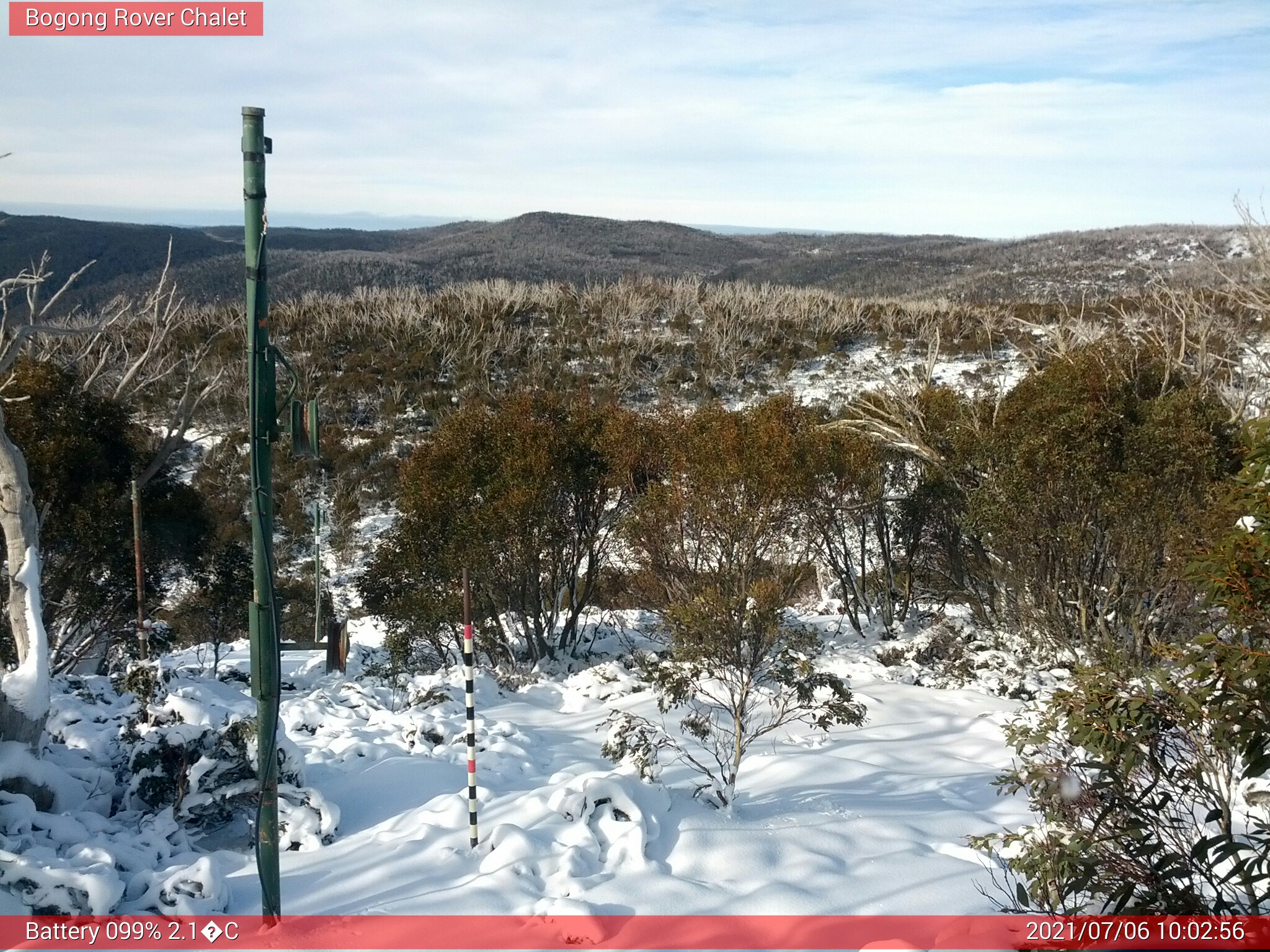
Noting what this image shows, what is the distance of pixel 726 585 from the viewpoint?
31.3 ft

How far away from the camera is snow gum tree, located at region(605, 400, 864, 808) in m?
6.29

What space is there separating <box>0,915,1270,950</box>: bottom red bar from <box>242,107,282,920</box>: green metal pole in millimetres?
256

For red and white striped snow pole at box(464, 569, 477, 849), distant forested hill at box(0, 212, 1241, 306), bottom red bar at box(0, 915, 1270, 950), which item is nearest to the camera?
bottom red bar at box(0, 915, 1270, 950)

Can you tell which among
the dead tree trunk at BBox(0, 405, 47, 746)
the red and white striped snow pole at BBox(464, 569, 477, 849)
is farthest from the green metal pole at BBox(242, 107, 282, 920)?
the dead tree trunk at BBox(0, 405, 47, 746)

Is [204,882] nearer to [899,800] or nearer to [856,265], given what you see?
[899,800]

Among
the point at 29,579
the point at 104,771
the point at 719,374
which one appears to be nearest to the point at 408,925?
the point at 104,771

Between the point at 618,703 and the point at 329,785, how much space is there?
154 inches

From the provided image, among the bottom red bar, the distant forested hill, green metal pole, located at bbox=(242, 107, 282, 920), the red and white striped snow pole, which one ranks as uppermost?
the distant forested hill

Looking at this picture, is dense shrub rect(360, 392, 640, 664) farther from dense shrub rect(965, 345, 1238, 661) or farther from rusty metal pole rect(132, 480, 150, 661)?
dense shrub rect(965, 345, 1238, 661)

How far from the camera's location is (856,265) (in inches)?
3113

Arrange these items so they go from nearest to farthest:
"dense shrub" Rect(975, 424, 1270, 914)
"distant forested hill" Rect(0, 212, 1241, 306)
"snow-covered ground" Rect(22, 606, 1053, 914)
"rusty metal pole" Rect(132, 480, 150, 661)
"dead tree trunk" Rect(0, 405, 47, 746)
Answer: "dense shrub" Rect(975, 424, 1270, 914) → "snow-covered ground" Rect(22, 606, 1053, 914) → "dead tree trunk" Rect(0, 405, 47, 746) → "rusty metal pole" Rect(132, 480, 150, 661) → "distant forested hill" Rect(0, 212, 1241, 306)

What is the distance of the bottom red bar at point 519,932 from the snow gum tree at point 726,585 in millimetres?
1579
